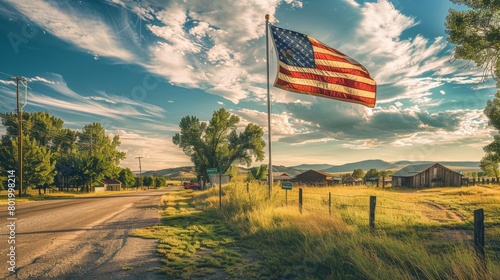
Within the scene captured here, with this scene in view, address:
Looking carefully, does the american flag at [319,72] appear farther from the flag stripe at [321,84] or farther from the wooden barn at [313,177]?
the wooden barn at [313,177]

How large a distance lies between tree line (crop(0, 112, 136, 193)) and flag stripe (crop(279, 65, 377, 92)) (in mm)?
37362

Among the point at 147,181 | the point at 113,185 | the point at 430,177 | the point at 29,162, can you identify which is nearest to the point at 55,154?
the point at 29,162

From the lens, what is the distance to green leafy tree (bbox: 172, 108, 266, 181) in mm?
49219

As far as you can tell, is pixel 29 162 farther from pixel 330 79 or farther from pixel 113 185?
pixel 113 185

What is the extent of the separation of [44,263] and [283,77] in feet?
27.4

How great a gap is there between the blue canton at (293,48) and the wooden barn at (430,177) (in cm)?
4402

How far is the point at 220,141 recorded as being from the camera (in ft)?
163

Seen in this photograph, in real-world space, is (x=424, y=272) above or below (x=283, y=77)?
below

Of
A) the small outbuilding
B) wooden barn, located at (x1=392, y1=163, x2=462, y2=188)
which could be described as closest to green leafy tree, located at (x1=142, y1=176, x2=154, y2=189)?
the small outbuilding

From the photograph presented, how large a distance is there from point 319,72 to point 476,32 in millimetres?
11362

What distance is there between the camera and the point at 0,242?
26.0 feet

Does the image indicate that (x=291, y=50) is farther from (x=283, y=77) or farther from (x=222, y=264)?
(x=222, y=264)

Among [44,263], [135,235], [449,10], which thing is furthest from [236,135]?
[44,263]

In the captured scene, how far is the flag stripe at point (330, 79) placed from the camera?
10250 mm
